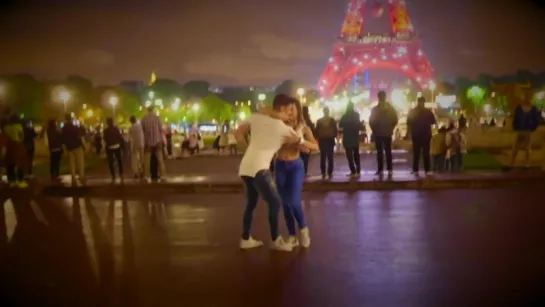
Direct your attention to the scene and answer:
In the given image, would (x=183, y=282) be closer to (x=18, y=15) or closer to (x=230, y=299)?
(x=230, y=299)

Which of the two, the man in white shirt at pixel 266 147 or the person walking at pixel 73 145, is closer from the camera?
the man in white shirt at pixel 266 147

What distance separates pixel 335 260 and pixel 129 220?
4098 mm

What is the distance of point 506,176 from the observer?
42.7ft

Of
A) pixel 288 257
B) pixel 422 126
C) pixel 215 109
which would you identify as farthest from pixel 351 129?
pixel 215 109

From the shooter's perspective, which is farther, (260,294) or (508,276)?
(508,276)

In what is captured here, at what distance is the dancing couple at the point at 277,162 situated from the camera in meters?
6.77

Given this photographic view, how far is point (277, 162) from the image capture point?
7.09 m

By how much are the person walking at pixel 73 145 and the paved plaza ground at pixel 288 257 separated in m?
4.24

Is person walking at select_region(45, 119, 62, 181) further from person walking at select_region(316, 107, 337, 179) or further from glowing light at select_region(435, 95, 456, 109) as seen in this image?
glowing light at select_region(435, 95, 456, 109)

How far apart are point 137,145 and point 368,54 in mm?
37494

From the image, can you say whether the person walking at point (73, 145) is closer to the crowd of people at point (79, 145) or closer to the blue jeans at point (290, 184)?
the crowd of people at point (79, 145)

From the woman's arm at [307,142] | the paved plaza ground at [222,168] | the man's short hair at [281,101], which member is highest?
the man's short hair at [281,101]

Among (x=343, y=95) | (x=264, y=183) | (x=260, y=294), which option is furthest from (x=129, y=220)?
(x=343, y=95)

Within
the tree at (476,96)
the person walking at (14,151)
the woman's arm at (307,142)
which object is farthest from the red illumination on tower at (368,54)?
the woman's arm at (307,142)
